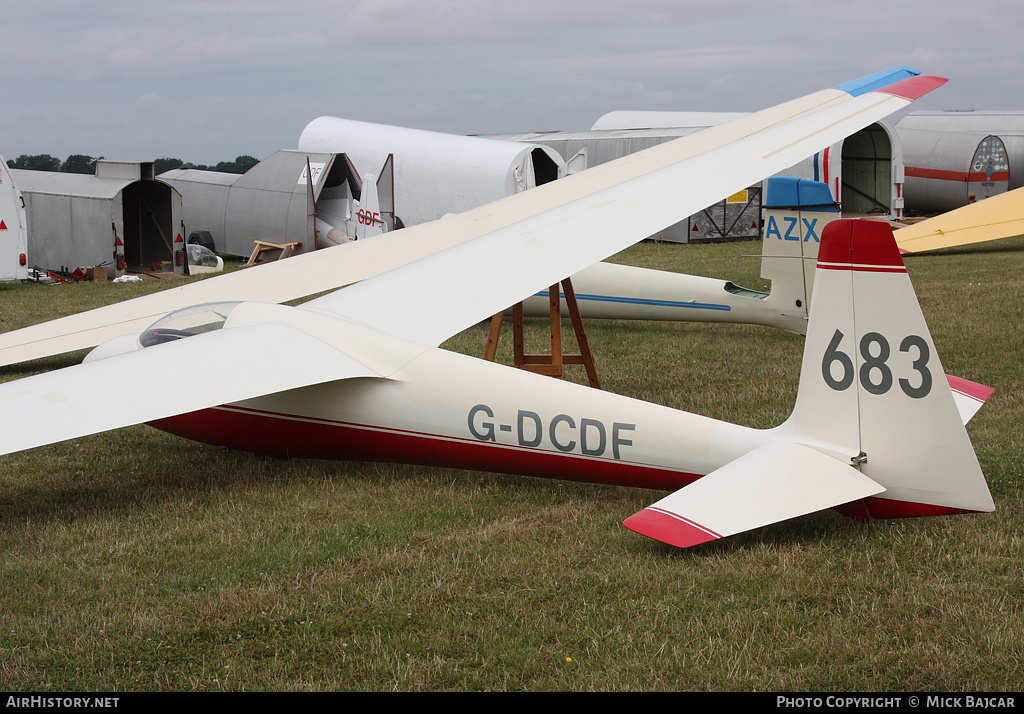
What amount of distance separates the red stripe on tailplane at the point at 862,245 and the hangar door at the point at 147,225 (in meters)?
23.3

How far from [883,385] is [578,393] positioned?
6.80 feet

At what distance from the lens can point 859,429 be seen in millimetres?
5156

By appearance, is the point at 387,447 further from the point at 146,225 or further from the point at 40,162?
the point at 40,162

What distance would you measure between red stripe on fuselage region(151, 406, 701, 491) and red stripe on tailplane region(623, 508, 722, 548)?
3.05 ft

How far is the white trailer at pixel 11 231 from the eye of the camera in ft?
68.1

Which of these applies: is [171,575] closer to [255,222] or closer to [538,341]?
[538,341]

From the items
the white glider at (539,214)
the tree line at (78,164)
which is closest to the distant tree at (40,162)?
the tree line at (78,164)

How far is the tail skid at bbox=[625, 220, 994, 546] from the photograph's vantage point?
4848 mm

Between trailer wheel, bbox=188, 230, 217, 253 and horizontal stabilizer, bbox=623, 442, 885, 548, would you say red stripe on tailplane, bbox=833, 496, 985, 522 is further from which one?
trailer wheel, bbox=188, 230, 217, 253

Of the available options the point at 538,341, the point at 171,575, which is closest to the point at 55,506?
the point at 171,575

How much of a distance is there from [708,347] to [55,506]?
8.58 m

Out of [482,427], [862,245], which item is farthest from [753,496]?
[482,427]

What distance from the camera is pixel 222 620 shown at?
484 cm

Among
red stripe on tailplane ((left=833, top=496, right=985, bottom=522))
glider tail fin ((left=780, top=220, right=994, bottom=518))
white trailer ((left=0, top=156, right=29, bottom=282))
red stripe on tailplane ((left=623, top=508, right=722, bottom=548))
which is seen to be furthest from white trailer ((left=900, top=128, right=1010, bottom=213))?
red stripe on tailplane ((left=623, top=508, right=722, bottom=548))
